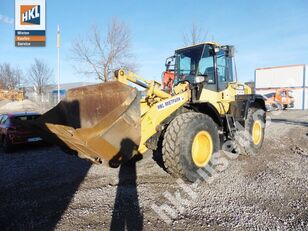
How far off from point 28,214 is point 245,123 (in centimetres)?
526

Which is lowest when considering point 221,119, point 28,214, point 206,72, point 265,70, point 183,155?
point 28,214

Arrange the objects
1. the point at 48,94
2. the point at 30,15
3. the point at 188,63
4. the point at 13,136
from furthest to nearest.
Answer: the point at 48,94
the point at 30,15
the point at 13,136
the point at 188,63

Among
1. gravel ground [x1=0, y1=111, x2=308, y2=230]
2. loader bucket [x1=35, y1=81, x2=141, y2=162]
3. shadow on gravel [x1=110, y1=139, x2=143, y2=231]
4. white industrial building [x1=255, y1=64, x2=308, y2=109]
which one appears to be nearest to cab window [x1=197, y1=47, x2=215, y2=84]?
gravel ground [x1=0, y1=111, x2=308, y2=230]

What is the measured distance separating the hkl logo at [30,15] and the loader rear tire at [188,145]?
41.9 feet

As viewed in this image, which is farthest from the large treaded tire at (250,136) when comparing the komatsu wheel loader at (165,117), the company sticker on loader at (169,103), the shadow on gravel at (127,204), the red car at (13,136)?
the red car at (13,136)

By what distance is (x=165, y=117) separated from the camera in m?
4.96

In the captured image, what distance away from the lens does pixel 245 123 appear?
22.8ft

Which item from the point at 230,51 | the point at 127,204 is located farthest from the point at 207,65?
the point at 127,204

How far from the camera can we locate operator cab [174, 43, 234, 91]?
6.16 m

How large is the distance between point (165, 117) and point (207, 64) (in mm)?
2012

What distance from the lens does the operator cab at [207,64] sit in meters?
6.16

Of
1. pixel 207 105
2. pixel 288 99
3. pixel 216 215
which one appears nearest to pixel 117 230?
pixel 216 215

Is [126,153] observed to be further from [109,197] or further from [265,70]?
[265,70]

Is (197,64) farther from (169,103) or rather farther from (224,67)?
(169,103)
